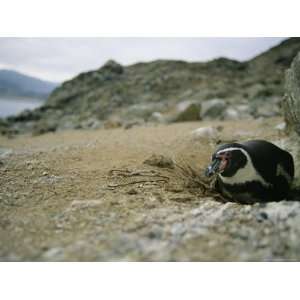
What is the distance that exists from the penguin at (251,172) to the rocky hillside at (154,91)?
20.1 feet

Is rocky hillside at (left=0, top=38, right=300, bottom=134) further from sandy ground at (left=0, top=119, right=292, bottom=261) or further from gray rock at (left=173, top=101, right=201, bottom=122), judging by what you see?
sandy ground at (left=0, top=119, right=292, bottom=261)

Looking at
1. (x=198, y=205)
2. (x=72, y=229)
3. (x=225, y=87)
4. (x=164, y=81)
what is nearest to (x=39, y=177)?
(x=72, y=229)

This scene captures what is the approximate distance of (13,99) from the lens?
7992mm

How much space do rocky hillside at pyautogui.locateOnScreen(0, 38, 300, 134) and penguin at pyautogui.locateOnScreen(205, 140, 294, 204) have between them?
612 cm

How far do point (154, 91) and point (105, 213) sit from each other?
1086 cm

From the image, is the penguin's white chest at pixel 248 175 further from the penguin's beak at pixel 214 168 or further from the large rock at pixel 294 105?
the large rock at pixel 294 105

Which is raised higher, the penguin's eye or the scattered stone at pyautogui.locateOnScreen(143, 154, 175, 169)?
the penguin's eye

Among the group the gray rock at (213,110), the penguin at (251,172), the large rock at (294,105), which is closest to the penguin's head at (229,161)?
the penguin at (251,172)

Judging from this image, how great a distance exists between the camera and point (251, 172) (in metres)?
2.42

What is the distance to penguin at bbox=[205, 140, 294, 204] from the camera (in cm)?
242

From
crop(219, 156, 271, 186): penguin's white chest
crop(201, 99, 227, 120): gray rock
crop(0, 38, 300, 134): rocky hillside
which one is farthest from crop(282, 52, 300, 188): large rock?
crop(0, 38, 300, 134): rocky hillside

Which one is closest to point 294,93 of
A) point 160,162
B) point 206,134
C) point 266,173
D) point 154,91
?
point 266,173

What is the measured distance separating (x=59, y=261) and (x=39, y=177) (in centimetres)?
151

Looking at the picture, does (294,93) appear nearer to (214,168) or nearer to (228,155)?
(228,155)
